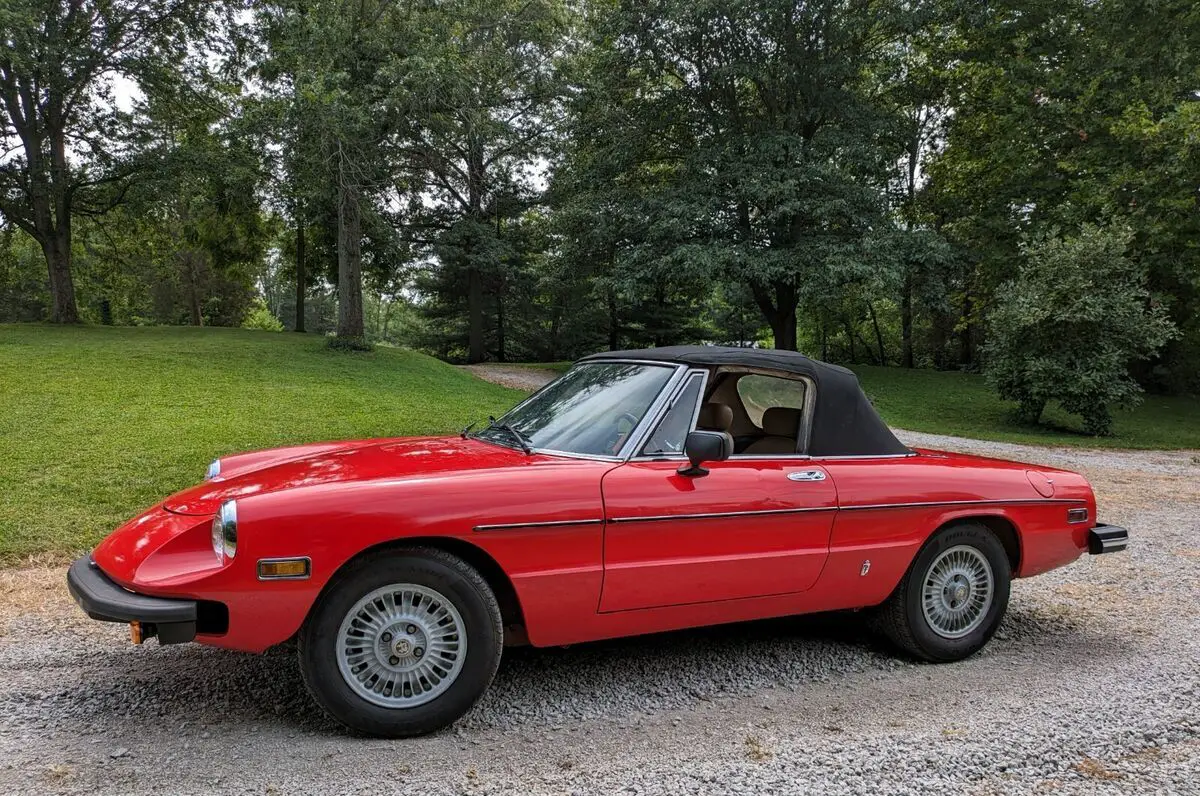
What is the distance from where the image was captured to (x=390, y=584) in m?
2.74

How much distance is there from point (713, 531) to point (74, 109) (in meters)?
30.0

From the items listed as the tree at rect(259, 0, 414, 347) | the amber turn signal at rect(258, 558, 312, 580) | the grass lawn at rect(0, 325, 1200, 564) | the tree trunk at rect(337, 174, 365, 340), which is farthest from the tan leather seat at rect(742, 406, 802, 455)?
the tree trunk at rect(337, 174, 365, 340)

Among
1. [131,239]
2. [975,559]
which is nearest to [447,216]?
[131,239]

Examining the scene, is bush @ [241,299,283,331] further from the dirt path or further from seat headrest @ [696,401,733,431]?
seat headrest @ [696,401,733,431]

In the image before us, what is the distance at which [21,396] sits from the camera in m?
11.1

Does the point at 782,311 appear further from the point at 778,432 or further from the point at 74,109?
the point at 74,109

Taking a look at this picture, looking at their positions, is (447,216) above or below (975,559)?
above

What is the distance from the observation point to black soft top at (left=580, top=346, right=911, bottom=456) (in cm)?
374

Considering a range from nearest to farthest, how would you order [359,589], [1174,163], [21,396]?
[359,589] → [21,396] → [1174,163]

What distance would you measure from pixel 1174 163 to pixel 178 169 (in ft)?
89.6

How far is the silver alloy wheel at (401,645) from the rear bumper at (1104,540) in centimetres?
357

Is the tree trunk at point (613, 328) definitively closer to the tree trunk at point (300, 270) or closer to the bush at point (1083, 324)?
the tree trunk at point (300, 270)

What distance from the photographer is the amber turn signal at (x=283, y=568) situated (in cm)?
256

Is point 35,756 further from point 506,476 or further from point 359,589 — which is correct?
point 506,476
